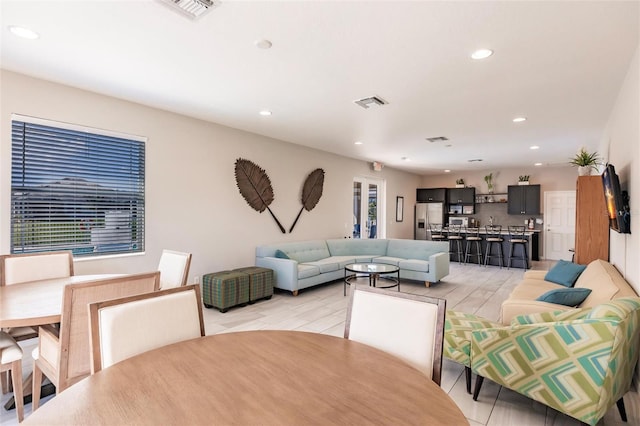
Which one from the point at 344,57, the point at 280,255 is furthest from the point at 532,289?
the point at 280,255

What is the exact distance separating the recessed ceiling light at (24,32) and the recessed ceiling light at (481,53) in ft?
11.5

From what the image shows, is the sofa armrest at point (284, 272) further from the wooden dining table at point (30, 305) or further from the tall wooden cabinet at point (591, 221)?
the tall wooden cabinet at point (591, 221)

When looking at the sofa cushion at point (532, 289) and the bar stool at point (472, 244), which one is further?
the bar stool at point (472, 244)

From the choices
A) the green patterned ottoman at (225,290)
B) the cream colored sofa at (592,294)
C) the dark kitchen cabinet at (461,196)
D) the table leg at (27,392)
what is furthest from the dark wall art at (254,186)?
the dark kitchen cabinet at (461,196)

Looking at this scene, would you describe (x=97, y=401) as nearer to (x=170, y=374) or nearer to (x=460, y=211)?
(x=170, y=374)

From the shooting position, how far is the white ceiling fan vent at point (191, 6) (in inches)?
81.2

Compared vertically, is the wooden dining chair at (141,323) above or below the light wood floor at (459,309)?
above

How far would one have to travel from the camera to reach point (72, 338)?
5.97 feet

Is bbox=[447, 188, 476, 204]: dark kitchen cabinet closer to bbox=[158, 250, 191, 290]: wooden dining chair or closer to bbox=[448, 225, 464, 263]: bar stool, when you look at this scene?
bbox=[448, 225, 464, 263]: bar stool

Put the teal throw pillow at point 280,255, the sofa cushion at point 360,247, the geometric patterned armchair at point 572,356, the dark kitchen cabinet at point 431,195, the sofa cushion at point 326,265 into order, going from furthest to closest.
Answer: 1. the dark kitchen cabinet at point 431,195
2. the sofa cushion at point 360,247
3. the sofa cushion at point 326,265
4. the teal throw pillow at point 280,255
5. the geometric patterned armchair at point 572,356

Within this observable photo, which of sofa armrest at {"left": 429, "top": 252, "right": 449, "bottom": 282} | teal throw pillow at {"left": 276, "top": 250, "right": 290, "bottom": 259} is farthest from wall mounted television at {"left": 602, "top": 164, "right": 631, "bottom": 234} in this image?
teal throw pillow at {"left": 276, "top": 250, "right": 290, "bottom": 259}

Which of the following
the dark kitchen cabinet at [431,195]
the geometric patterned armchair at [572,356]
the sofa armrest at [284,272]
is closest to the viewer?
the geometric patterned armchair at [572,356]

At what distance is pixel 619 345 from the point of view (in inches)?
69.1

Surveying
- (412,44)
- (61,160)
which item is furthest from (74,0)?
(412,44)
